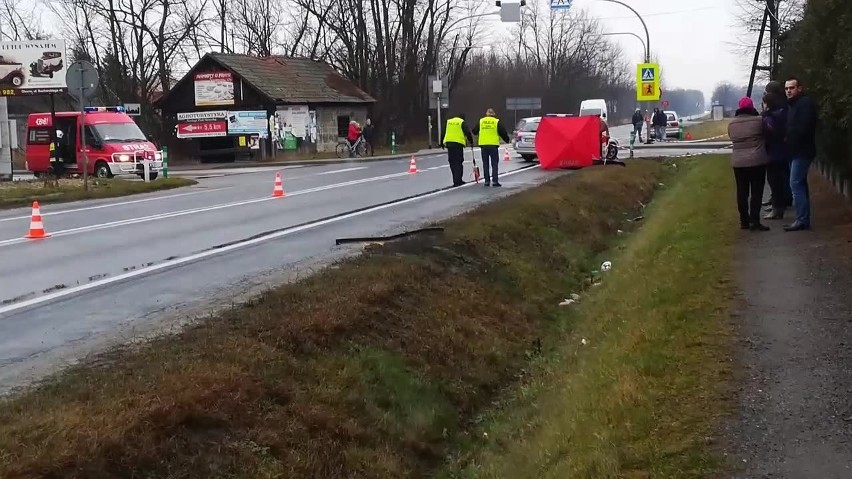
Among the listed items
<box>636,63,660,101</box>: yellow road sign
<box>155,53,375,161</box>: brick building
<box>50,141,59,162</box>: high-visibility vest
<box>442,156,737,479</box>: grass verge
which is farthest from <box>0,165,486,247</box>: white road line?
<box>155,53,375,161</box>: brick building

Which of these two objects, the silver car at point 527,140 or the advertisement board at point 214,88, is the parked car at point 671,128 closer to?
the silver car at point 527,140

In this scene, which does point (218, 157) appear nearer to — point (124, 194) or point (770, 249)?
point (124, 194)

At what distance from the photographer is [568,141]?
2500 centimetres

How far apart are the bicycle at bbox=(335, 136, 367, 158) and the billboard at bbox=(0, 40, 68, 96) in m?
15.6

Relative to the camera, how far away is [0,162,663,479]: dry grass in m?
5.01

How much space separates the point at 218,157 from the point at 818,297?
141 ft

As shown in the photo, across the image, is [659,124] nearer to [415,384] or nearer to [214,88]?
[214,88]

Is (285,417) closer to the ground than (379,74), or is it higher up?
closer to the ground

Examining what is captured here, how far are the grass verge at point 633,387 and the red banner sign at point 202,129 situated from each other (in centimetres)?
3887

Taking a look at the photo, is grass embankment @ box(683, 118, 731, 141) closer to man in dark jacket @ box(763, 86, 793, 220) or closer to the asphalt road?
the asphalt road

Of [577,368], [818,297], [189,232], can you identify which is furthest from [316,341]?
[189,232]

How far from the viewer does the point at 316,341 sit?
7230 mm

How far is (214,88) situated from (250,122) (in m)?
3.06

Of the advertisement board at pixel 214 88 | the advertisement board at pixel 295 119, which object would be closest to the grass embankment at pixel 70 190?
the advertisement board at pixel 295 119
